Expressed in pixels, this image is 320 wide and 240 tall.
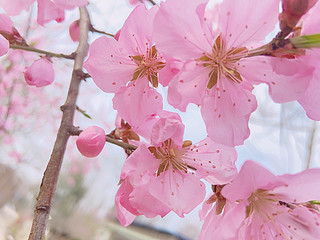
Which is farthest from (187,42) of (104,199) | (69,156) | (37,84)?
(104,199)

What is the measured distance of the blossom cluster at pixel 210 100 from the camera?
15.7 inches

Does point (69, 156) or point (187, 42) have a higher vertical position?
point (69, 156)

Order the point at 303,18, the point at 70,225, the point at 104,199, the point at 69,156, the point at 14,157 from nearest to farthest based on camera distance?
the point at 303,18 < the point at 14,157 < the point at 69,156 < the point at 70,225 < the point at 104,199

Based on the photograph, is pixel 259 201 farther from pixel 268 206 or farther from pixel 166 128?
pixel 166 128

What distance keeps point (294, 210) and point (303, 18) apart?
0.88 ft

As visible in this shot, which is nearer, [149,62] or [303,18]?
[303,18]

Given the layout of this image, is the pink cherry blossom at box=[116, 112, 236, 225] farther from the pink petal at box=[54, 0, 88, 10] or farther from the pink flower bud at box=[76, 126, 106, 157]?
the pink petal at box=[54, 0, 88, 10]

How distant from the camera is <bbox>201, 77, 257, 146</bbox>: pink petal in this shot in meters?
0.44

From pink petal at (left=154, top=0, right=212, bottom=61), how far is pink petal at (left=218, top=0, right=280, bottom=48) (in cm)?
3

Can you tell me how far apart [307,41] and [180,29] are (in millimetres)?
163

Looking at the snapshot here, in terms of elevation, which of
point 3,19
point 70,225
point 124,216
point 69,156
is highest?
point 69,156

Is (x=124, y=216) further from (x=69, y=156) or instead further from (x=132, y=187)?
(x=69, y=156)

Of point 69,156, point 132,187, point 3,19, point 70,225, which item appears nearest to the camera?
point 132,187

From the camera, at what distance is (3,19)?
0.65m
